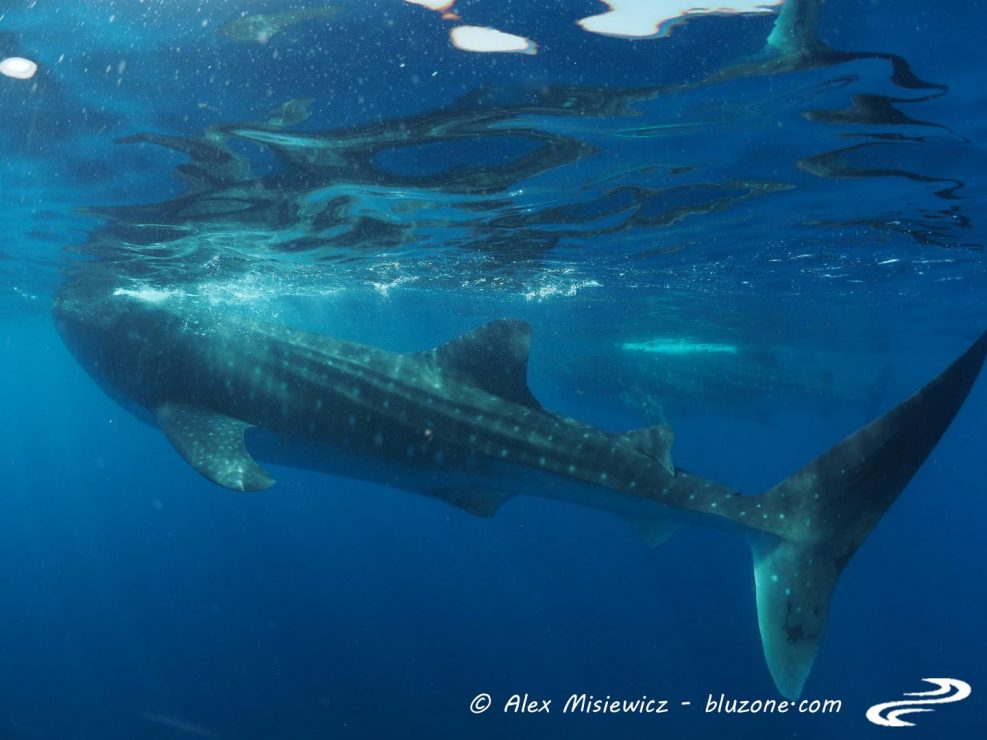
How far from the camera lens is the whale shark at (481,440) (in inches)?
226

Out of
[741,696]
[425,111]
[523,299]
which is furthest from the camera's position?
[523,299]

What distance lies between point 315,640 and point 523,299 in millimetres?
14132

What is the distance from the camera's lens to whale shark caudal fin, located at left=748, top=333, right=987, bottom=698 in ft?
17.6

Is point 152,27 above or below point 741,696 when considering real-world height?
above

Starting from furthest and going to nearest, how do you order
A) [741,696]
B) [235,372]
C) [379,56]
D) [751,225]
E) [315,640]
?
[315,640], [741,696], [751,225], [235,372], [379,56]

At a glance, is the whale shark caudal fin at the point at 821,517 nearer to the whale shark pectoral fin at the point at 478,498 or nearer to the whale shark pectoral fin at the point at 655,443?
the whale shark pectoral fin at the point at 655,443

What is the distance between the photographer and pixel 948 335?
3098cm

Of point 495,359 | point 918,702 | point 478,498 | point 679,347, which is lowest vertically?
point 918,702

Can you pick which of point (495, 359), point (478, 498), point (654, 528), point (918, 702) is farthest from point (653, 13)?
point (918, 702)

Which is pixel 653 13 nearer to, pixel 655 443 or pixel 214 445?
pixel 655 443

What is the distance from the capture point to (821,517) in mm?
6078

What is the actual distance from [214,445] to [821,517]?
20.4 ft

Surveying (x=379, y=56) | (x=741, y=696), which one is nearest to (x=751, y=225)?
(x=379, y=56)

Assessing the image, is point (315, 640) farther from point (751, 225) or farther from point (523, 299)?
point (751, 225)
